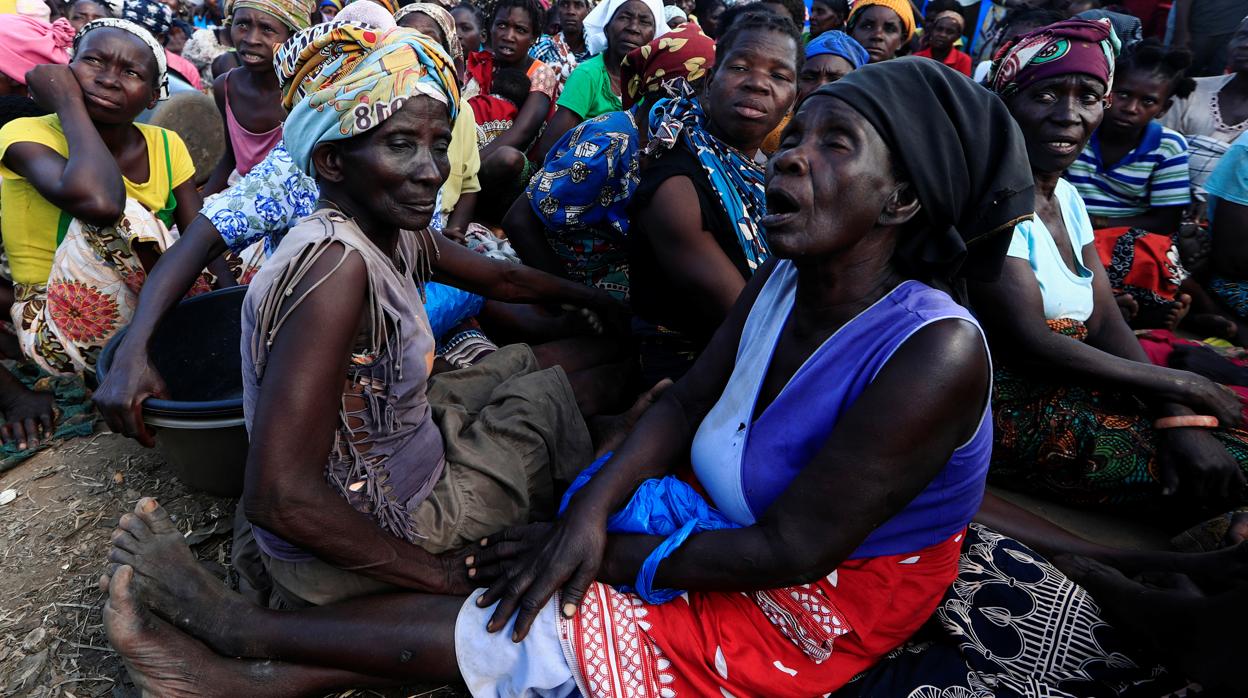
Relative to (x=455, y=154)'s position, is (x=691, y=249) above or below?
above

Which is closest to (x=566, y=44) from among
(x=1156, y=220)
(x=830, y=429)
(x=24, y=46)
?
(x=24, y=46)

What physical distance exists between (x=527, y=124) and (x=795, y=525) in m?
4.44

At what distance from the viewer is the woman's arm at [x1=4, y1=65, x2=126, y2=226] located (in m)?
2.88

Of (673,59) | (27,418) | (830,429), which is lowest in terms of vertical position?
(27,418)

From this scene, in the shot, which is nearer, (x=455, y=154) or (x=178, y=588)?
(x=178, y=588)

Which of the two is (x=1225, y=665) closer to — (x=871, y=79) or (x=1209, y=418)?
(x=1209, y=418)

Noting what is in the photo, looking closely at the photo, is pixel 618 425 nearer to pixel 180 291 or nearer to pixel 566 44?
pixel 180 291

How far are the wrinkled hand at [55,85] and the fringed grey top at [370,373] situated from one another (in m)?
2.12

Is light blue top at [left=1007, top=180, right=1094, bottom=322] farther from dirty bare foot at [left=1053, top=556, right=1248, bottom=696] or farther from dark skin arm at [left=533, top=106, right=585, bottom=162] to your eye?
dark skin arm at [left=533, top=106, right=585, bottom=162]

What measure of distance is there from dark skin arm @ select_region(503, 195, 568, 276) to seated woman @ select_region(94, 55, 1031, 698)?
1.76m

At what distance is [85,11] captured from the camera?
5.90 metres

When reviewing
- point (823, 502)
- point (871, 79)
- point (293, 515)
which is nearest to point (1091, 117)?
point (871, 79)

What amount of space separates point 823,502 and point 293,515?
117 centimetres

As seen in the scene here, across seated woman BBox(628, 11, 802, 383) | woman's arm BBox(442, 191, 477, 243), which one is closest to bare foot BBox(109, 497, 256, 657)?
seated woman BBox(628, 11, 802, 383)
